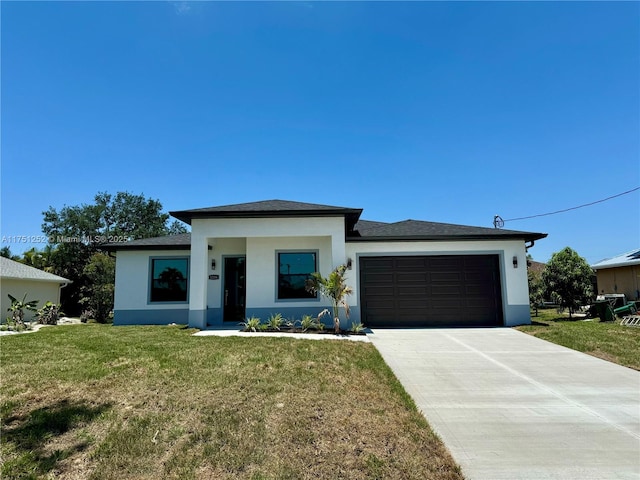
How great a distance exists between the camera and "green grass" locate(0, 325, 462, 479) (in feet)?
9.76

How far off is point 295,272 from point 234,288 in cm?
260

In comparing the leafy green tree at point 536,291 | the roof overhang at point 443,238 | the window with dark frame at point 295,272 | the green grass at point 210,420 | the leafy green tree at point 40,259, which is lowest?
the green grass at point 210,420

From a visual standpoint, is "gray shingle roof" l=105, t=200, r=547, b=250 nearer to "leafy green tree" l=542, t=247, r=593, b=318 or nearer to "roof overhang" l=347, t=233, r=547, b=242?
"roof overhang" l=347, t=233, r=547, b=242

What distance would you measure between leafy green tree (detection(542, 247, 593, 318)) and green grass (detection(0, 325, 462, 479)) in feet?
38.2

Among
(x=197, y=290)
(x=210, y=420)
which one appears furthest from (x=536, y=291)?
(x=210, y=420)

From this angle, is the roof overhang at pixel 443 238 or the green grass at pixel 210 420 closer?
the green grass at pixel 210 420

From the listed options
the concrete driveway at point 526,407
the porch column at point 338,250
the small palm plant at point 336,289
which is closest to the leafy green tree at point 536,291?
the concrete driveway at point 526,407

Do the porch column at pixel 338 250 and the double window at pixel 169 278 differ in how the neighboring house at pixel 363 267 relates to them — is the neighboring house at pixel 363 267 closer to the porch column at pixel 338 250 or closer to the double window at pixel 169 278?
the porch column at pixel 338 250

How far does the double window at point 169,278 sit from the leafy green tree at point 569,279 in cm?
1513

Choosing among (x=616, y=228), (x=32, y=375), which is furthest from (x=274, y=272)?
(x=616, y=228)

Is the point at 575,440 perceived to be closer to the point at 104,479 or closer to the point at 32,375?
the point at 104,479

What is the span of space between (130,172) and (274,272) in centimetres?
1251

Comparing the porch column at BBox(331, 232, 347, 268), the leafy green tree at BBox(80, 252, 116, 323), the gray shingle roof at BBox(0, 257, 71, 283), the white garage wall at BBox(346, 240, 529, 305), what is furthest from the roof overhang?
the gray shingle roof at BBox(0, 257, 71, 283)

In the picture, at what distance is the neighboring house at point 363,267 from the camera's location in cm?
1097
